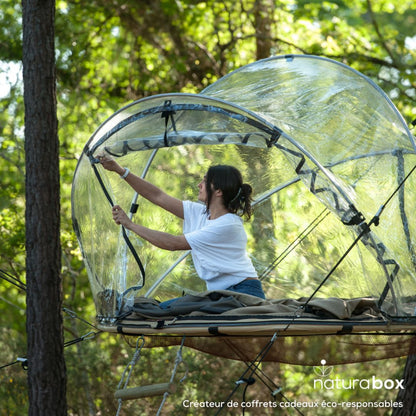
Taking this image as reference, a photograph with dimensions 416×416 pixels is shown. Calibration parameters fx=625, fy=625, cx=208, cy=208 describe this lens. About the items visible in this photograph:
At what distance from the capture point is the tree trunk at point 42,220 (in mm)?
3322

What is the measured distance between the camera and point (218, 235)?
10.0 ft

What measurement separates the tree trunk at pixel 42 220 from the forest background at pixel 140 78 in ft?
8.47

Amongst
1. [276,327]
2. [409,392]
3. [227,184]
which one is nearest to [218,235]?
[227,184]

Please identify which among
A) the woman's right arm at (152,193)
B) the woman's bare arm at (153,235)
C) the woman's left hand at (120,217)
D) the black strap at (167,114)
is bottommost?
the woman's bare arm at (153,235)

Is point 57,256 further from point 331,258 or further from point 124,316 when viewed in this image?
point 331,258

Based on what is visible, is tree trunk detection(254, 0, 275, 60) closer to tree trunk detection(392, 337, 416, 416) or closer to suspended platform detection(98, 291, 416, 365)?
tree trunk detection(392, 337, 416, 416)

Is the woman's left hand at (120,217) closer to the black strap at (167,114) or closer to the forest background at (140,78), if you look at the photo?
the black strap at (167,114)

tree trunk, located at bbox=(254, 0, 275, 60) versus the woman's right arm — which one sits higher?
tree trunk, located at bbox=(254, 0, 275, 60)

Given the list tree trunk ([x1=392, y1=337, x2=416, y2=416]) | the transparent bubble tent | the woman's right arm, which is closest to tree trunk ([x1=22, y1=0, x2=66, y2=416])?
the transparent bubble tent

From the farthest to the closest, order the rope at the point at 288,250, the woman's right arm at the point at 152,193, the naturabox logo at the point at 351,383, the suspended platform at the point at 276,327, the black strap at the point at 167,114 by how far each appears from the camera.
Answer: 1. the naturabox logo at the point at 351,383
2. the rope at the point at 288,250
3. the woman's right arm at the point at 152,193
4. the black strap at the point at 167,114
5. the suspended platform at the point at 276,327

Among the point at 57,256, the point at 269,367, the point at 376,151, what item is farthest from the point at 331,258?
the point at 269,367

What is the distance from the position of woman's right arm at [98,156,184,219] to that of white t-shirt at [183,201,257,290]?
37cm

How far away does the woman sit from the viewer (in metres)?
3.03

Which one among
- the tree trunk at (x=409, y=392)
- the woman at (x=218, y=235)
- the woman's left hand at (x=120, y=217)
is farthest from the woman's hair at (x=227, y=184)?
the tree trunk at (x=409, y=392)
